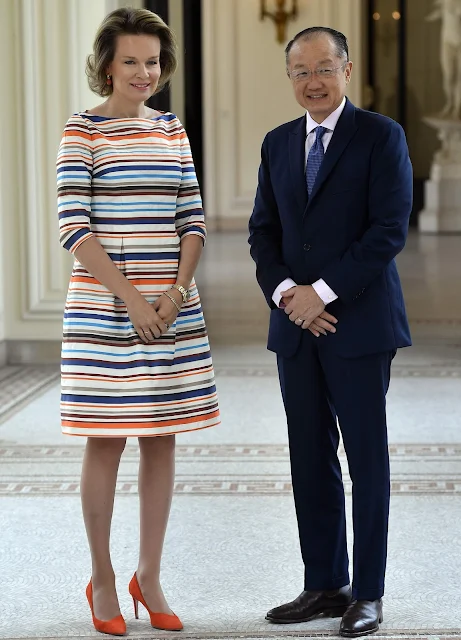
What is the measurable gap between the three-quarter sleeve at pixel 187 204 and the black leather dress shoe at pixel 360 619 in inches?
39.5

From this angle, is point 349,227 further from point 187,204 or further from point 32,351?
point 32,351

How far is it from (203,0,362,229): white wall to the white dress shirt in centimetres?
1300

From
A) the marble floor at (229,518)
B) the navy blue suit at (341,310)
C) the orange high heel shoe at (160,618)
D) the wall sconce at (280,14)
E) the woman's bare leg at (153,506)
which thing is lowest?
the marble floor at (229,518)

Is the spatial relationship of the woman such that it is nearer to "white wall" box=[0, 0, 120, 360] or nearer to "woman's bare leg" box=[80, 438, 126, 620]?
"woman's bare leg" box=[80, 438, 126, 620]

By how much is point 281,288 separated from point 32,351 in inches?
166

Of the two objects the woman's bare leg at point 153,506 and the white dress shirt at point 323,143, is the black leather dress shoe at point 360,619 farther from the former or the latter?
the white dress shirt at point 323,143

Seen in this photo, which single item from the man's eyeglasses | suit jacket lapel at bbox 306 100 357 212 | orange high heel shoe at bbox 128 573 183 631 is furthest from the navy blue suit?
orange high heel shoe at bbox 128 573 183 631

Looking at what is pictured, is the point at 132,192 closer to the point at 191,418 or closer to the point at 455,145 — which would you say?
the point at 191,418

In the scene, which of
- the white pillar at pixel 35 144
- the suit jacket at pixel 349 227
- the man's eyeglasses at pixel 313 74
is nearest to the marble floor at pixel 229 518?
the white pillar at pixel 35 144

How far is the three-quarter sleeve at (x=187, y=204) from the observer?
2.81 m

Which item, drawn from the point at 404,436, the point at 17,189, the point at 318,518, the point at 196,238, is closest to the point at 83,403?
the point at 196,238

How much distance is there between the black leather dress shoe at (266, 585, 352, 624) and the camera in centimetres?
289

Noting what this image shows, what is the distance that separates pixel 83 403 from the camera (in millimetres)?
2705

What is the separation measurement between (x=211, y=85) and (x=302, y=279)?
44.6ft
